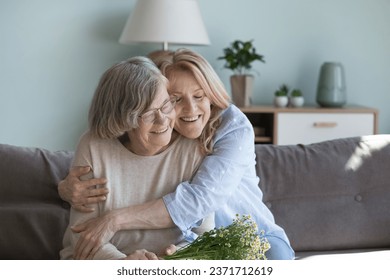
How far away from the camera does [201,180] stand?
216 centimetres

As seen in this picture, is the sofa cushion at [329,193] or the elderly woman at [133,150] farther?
the sofa cushion at [329,193]

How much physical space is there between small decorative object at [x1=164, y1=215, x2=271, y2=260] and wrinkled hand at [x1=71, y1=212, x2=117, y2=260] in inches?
10.3

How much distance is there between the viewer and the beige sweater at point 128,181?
2.13m

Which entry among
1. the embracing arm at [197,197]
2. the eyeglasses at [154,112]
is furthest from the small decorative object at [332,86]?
the eyeglasses at [154,112]

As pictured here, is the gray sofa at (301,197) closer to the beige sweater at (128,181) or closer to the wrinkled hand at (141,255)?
the beige sweater at (128,181)

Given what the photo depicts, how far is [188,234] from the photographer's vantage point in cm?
215

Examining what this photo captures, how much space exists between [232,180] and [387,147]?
0.94 m

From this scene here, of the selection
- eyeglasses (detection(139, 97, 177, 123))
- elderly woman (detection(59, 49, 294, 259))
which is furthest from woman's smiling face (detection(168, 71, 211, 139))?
eyeglasses (detection(139, 97, 177, 123))

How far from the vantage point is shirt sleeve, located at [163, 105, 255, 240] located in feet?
6.97

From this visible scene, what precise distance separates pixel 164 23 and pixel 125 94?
2891mm

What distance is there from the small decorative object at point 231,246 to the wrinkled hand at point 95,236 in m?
0.26

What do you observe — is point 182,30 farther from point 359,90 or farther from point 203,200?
point 203,200

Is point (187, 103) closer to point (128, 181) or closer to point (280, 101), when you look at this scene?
point (128, 181)

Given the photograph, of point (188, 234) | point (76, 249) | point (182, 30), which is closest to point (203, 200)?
point (188, 234)
